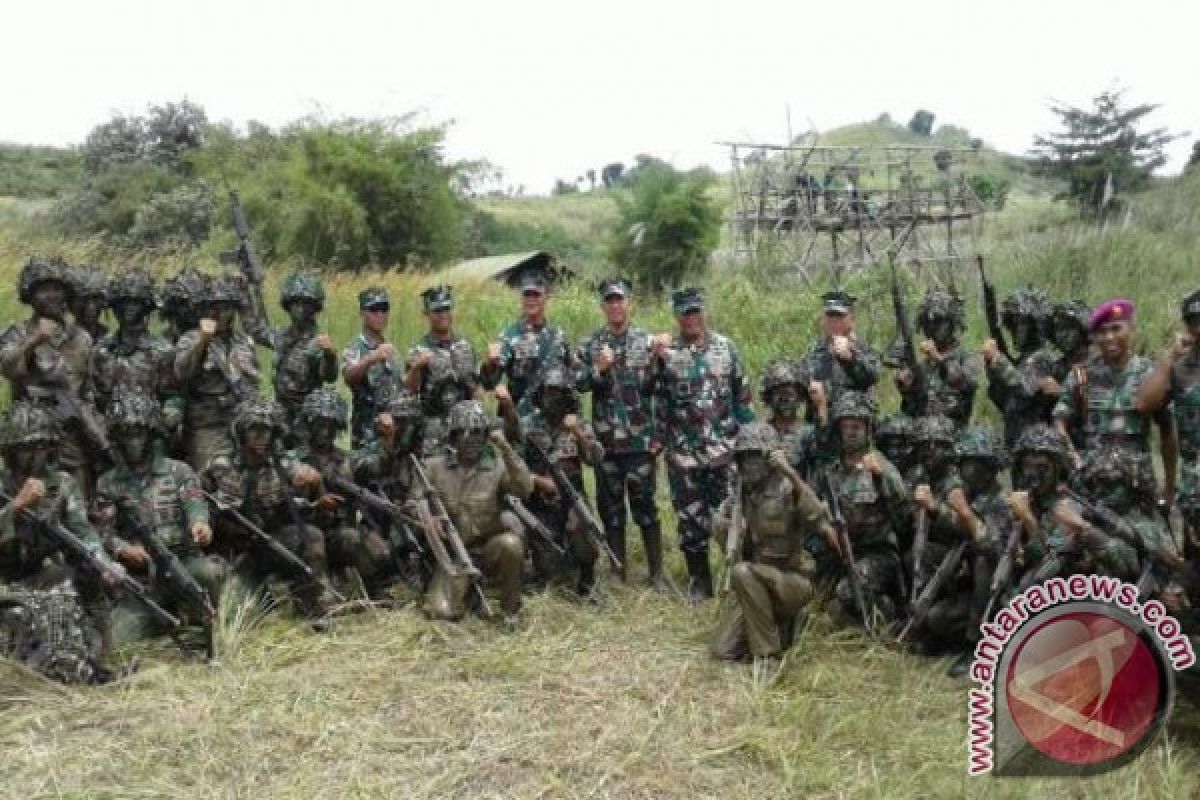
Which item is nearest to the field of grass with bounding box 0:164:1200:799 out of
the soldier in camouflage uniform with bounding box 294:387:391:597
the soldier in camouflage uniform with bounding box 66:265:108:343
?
the soldier in camouflage uniform with bounding box 294:387:391:597

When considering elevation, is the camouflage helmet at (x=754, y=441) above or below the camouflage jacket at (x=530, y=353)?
below

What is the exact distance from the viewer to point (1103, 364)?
7.28 meters

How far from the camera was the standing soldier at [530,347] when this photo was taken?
27.9 feet

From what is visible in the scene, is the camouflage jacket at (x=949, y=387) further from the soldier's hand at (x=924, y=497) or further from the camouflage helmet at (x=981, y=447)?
the soldier's hand at (x=924, y=497)

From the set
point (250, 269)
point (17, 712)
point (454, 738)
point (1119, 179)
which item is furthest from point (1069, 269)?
point (1119, 179)

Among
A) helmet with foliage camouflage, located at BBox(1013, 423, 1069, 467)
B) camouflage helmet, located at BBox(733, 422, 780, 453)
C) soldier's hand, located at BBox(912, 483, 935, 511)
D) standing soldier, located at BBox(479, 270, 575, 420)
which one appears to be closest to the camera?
helmet with foliage camouflage, located at BBox(1013, 423, 1069, 467)

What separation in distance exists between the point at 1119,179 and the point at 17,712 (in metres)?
31.2

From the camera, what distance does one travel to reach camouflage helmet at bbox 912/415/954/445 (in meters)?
7.38

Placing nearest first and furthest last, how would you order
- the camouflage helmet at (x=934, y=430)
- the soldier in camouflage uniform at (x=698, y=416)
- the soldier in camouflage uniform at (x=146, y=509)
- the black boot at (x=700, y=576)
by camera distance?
the soldier in camouflage uniform at (x=146, y=509)
the camouflage helmet at (x=934, y=430)
the soldier in camouflage uniform at (x=698, y=416)
the black boot at (x=700, y=576)

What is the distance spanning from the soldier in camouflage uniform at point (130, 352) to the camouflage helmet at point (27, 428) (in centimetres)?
127

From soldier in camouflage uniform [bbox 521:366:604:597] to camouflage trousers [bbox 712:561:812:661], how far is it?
1.51 meters

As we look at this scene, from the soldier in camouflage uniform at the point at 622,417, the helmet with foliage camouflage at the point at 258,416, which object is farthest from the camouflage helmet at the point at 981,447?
the helmet with foliage camouflage at the point at 258,416

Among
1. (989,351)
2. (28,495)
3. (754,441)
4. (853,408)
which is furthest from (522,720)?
(989,351)

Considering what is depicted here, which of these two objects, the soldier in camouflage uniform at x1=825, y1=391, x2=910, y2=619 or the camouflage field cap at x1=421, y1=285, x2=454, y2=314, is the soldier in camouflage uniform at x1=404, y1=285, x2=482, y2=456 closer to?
the camouflage field cap at x1=421, y1=285, x2=454, y2=314
